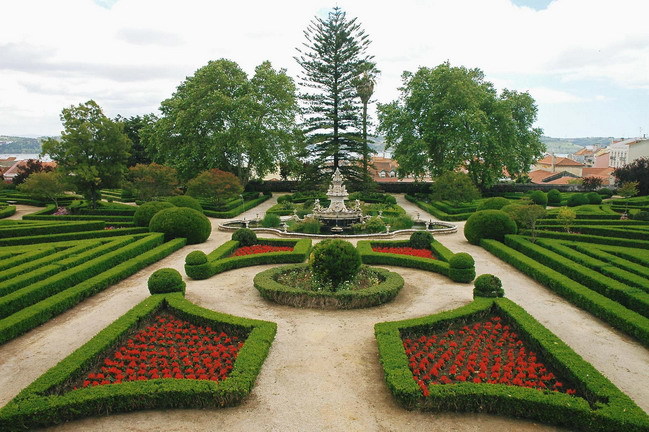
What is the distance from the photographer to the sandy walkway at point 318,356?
655 cm

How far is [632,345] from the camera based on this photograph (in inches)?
362

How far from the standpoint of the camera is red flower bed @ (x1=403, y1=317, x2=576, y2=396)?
24.4 ft

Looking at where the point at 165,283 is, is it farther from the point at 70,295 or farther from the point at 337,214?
the point at 337,214

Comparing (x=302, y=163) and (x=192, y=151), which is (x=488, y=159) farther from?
(x=192, y=151)

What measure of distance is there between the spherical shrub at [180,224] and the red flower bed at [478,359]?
13016 millimetres

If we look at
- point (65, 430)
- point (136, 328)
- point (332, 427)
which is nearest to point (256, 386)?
point (332, 427)

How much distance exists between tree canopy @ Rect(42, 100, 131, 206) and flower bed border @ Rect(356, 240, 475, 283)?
1838cm

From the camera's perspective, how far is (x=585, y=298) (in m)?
11.1

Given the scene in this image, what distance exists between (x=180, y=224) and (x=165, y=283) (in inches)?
332

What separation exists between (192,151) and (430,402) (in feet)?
104

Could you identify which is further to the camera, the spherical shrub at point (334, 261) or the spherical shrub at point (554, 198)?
the spherical shrub at point (554, 198)

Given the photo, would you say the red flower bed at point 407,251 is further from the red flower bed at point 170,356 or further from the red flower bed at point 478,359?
the red flower bed at point 170,356

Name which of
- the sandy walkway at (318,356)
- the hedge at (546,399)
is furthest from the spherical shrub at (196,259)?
the hedge at (546,399)

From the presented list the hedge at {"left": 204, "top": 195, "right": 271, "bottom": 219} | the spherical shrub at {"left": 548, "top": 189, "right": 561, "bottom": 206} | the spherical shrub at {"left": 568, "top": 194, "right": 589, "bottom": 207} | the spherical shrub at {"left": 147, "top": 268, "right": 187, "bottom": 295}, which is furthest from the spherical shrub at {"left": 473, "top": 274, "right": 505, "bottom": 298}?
the spherical shrub at {"left": 548, "top": 189, "right": 561, "bottom": 206}
